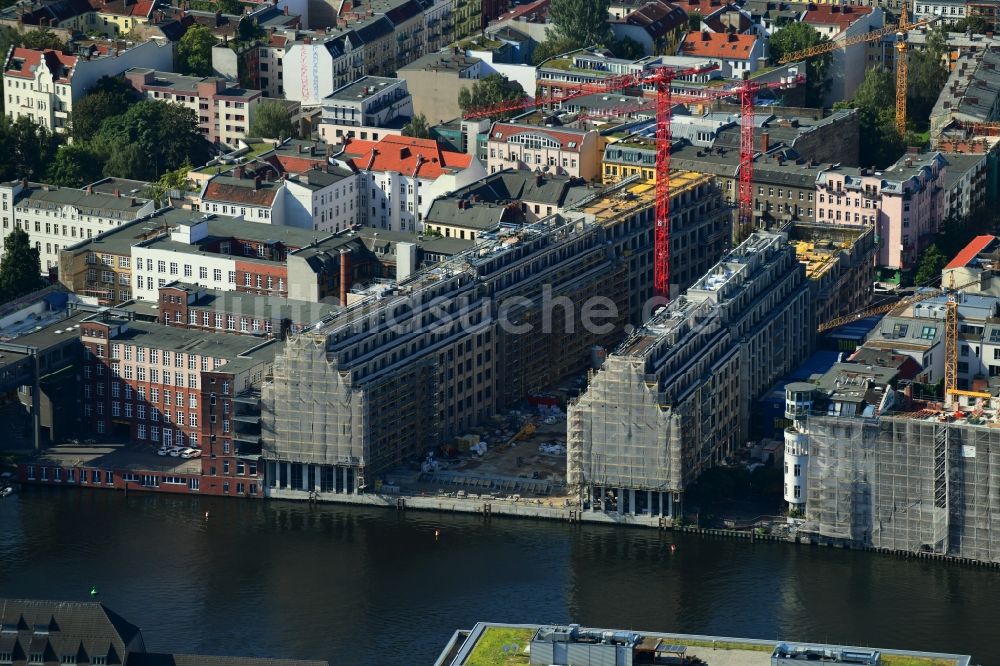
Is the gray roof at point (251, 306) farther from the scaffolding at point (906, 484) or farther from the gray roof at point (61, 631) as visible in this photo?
the gray roof at point (61, 631)

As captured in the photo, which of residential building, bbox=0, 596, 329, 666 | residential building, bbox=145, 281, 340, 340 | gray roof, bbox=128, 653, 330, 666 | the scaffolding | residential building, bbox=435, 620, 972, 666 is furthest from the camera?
residential building, bbox=145, 281, 340, 340

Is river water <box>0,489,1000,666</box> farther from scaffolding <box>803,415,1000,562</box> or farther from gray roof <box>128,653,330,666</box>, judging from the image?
gray roof <box>128,653,330,666</box>

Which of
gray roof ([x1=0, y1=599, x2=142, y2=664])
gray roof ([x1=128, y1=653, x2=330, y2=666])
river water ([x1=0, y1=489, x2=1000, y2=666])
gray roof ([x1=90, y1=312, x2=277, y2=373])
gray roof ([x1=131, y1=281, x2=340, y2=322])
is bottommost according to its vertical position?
river water ([x1=0, y1=489, x2=1000, y2=666])

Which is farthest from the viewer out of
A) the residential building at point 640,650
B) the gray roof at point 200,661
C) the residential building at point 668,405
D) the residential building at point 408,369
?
the residential building at point 408,369

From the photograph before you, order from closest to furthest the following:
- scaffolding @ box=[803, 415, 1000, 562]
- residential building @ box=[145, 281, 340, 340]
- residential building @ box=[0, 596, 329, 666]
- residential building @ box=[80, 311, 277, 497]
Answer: residential building @ box=[0, 596, 329, 666], scaffolding @ box=[803, 415, 1000, 562], residential building @ box=[80, 311, 277, 497], residential building @ box=[145, 281, 340, 340]

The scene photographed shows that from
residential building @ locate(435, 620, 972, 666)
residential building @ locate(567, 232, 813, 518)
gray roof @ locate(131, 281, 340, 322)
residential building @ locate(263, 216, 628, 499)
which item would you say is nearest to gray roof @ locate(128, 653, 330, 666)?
residential building @ locate(435, 620, 972, 666)

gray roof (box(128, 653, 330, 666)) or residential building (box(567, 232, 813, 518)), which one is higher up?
residential building (box(567, 232, 813, 518))

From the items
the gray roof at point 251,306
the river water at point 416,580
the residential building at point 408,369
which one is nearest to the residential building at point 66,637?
the river water at point 416,580

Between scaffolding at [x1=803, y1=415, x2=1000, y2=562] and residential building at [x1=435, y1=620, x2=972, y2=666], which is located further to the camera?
scaffolding at [x1=803, y1=415, x2=1000, y2=562]
